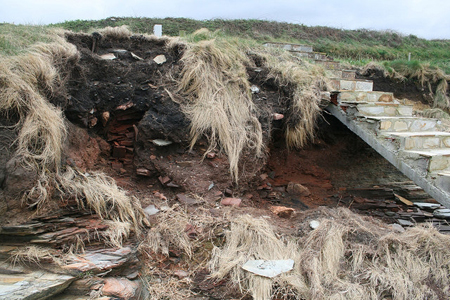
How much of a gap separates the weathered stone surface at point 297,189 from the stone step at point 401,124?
52.7 inches

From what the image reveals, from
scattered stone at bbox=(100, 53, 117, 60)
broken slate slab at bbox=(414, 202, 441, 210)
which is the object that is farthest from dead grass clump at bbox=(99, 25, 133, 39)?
broken slate slab at bbox=(414, 202, 441, 210)

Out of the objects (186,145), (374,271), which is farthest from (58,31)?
(374,271)

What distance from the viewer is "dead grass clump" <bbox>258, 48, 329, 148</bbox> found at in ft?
16.2

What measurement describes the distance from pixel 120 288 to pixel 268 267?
1.27 metres

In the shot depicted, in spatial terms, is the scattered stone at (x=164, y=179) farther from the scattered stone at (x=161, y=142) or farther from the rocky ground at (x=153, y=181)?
the scattered stone at (x=161, y=142)

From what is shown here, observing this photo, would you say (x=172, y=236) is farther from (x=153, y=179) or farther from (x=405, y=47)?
(x=405, y=47)

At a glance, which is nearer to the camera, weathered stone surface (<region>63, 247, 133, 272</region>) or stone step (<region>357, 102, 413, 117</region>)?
weathered stone surface (<region>63, 247, 133, 272</region>)

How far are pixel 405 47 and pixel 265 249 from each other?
15.3 meters

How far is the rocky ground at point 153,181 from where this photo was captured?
2744 mm

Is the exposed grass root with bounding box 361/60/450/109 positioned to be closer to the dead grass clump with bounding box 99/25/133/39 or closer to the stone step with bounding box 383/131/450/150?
the stone step with bounding box 383/131/450/150

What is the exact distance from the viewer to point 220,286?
2.99m

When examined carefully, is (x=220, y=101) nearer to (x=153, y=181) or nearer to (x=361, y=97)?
(x=153, y=181)

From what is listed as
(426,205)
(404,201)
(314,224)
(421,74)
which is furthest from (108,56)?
(421,74)

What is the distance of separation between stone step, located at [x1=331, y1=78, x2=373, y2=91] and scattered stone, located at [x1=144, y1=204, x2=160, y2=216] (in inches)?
132
